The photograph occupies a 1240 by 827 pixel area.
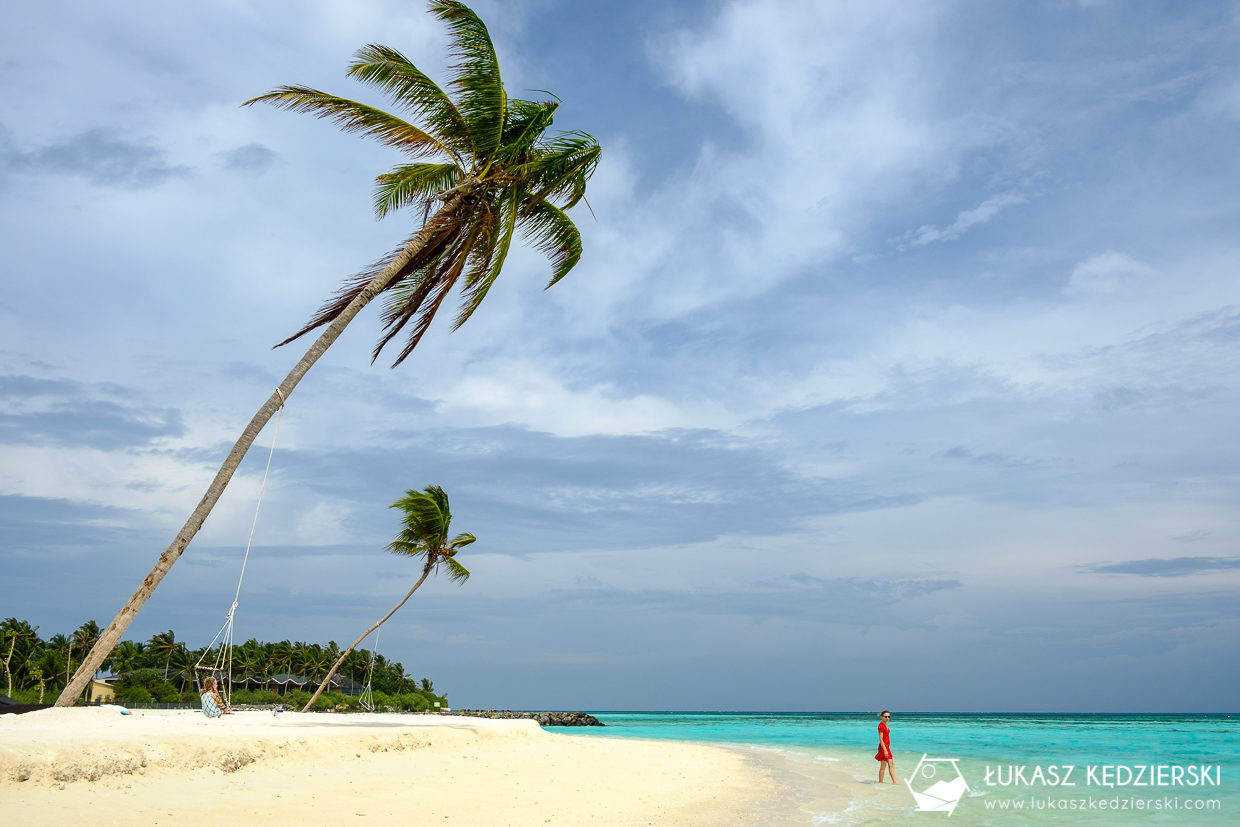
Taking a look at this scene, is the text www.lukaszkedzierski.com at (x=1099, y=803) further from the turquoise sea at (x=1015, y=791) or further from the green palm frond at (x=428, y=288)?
the green palm frond at (x=428, y=288)

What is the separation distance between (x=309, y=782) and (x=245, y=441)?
15.9ft

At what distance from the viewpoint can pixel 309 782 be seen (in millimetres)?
10289

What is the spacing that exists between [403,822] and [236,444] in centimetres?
583

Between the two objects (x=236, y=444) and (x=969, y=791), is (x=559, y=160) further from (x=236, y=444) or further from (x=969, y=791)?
(x=969, y=791)

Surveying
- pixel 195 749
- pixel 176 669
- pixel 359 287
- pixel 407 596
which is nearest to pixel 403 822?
pixel 195 749

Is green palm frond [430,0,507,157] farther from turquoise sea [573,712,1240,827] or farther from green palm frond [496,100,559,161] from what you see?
turquoise sea [573,712,1240,827]

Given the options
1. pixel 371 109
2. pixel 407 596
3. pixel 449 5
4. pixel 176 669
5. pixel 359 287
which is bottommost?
pixel 176 669

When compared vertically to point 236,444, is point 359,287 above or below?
above

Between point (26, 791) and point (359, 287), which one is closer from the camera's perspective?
point (26, 791)

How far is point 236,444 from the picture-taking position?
11016mm

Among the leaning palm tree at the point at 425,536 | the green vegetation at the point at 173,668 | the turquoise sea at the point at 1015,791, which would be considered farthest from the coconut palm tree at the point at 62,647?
the turquoise sea at the point at 1015,791

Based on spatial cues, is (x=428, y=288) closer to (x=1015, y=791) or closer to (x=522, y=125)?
(x=522, y=125)

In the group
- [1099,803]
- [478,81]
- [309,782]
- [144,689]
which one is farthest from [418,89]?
[144,689]

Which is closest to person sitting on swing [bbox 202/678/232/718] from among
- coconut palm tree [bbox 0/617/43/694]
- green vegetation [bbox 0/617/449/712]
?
green vegetation [bbox 0/617/449/712]
